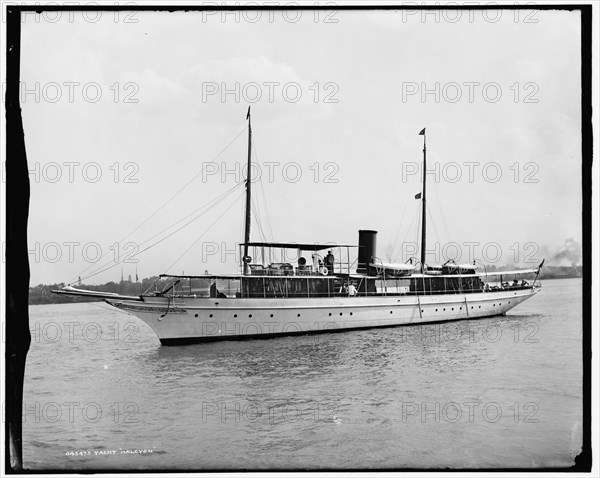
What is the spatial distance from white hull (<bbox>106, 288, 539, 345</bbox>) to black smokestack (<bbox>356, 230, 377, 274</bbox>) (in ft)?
6.34

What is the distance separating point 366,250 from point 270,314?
6.42 metres

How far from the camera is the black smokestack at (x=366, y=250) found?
2547 cm

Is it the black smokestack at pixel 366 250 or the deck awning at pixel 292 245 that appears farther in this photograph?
the black smokestack at pixel 366 250

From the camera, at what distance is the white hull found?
20.0m

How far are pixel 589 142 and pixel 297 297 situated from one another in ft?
52.7

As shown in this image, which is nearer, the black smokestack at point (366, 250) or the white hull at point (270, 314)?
the white hull at point (270, 314)

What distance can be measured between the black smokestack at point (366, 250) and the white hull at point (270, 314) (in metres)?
1.93

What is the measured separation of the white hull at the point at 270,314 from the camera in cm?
2002

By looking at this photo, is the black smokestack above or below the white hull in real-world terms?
above

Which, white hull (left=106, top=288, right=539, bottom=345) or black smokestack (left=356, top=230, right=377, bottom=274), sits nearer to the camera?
white hull (left=106, top=288, right=539, bottom=345)

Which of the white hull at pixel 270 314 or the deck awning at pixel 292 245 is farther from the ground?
the deck awning at pixel 292 245

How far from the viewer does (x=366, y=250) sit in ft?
83.4

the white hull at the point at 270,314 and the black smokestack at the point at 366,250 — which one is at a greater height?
the black smokestack at the point at 366,250

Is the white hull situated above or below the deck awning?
below
